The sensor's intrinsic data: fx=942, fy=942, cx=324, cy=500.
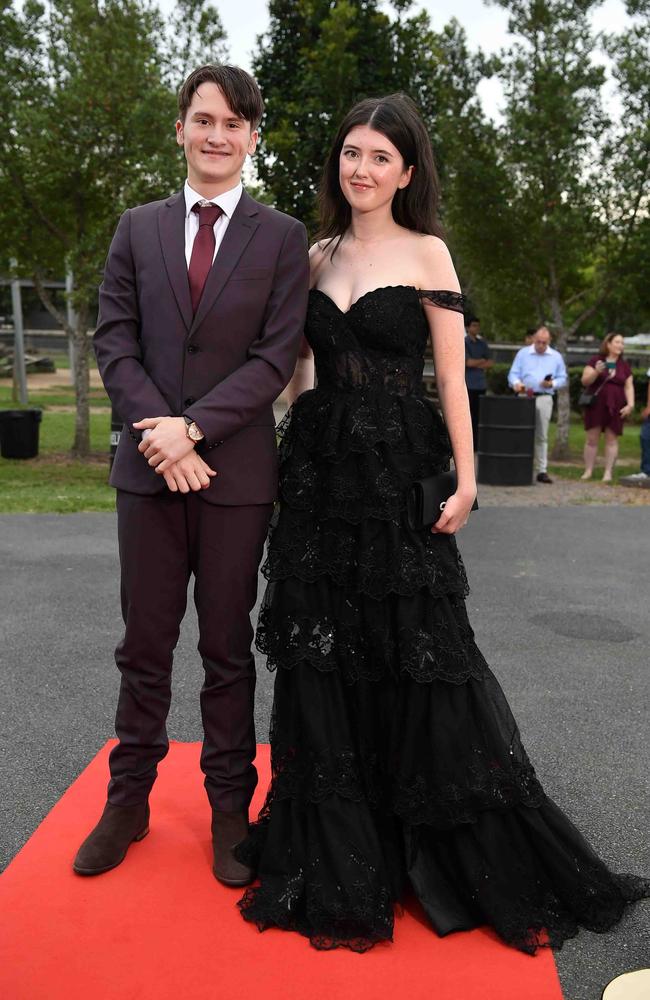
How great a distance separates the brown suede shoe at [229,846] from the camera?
9.18 ft

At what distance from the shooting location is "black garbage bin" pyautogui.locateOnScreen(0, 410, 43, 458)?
42.0ft

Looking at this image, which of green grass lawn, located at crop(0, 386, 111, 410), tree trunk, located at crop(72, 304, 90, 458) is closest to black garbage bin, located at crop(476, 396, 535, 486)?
tree trunk, located at crop(72, 304, 90, 458)

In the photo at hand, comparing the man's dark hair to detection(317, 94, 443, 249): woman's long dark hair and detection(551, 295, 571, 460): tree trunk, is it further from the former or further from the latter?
detection(551, 295, 571, 460): tree trunk

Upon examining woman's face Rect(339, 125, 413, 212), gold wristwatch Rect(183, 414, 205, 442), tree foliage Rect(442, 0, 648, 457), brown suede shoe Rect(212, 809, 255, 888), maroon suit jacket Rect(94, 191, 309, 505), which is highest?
tree foliage Rect(442, 0, 648, 457)

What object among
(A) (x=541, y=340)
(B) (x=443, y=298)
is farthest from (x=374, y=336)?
(A) (x=541, y=340)

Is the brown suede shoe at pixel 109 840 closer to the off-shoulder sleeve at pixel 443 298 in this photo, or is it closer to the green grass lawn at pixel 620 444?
the off-shoulder sleeve at pixel 443 298

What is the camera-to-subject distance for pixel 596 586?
22.1 feet

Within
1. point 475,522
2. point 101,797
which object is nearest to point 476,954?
point 101,797

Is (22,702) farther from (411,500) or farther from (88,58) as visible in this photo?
(88,58)

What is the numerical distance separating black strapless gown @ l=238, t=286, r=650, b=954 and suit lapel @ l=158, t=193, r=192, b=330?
15.1 inches

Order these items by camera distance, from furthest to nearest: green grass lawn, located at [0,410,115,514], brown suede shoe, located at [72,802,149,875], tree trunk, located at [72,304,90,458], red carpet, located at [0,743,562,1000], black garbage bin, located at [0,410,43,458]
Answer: tree trunk, located at [72,304,90,458] < black garbage bin, located at [0,410,43,458] < green grass lawn, located at [0,410,115,514] < brown suede shoe, located at [72,802,149,875] < red carpet, located at [0,743,562,1000]

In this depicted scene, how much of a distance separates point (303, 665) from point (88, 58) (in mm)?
10578

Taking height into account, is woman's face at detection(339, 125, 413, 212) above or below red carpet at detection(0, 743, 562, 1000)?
above

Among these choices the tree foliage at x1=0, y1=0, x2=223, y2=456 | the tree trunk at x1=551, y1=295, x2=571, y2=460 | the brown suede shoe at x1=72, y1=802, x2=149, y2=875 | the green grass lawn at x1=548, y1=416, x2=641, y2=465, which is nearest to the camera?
the brown suede shoe at x1=72, y1=802, x2=149, y2=875
